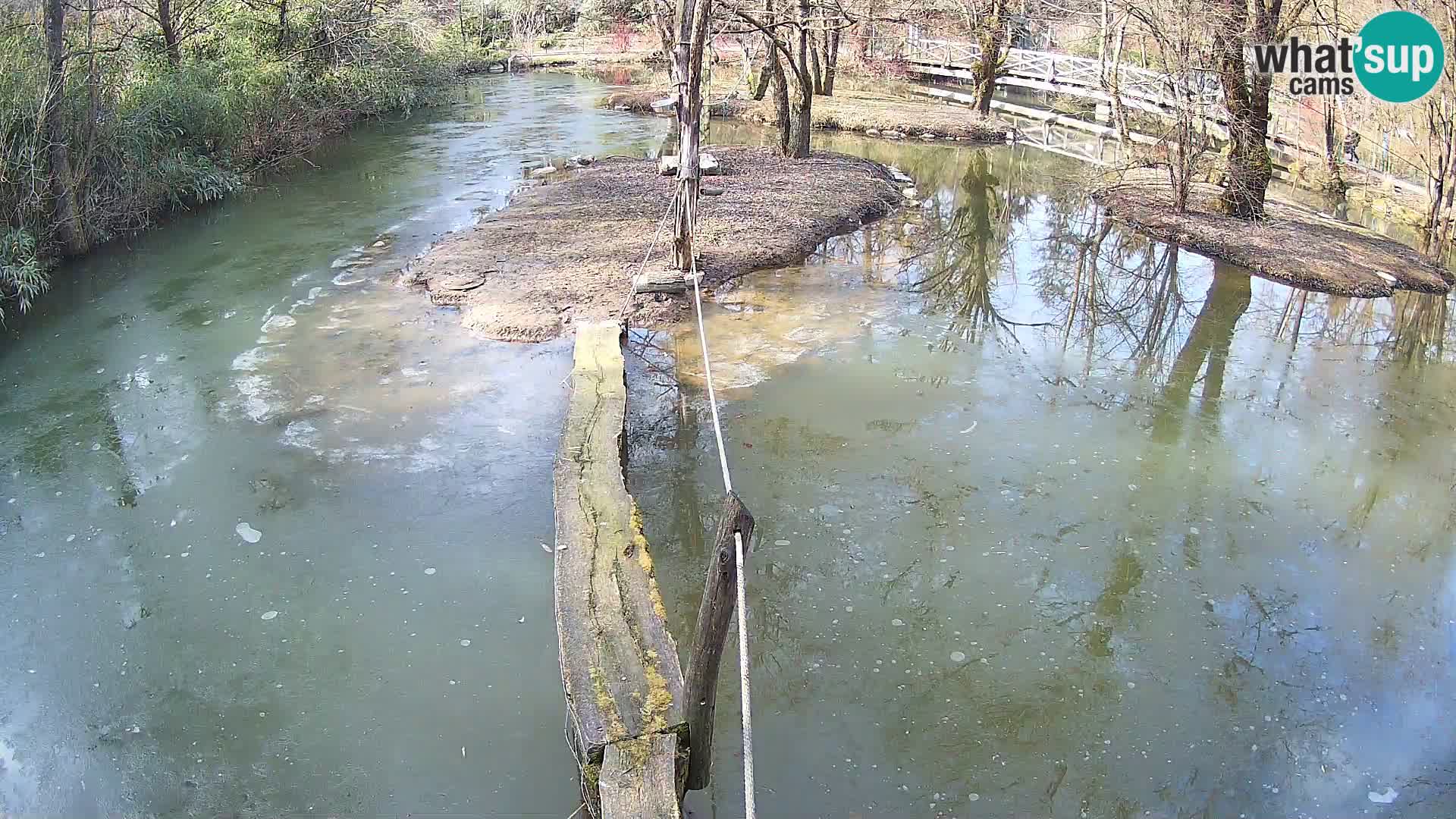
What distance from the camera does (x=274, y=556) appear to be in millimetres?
5016

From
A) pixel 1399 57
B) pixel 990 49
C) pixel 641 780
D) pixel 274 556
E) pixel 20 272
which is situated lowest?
A: pixel 274 556

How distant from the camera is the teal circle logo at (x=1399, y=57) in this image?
10.1 m

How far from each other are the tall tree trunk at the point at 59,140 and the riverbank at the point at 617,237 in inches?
137

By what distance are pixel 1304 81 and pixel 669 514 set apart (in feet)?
35.0

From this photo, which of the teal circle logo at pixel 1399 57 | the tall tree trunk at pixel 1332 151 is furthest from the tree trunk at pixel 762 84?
the teal circle logo at pixel 1399 57

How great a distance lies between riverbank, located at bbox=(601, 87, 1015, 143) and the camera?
1705 centimetres

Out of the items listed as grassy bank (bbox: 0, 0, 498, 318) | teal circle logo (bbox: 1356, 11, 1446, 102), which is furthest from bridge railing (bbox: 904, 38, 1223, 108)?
grassy bank (bbox: 0, 0, 498, 318)

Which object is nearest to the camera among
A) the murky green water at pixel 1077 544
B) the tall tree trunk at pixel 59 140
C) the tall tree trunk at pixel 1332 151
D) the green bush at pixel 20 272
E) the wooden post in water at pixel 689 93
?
the murky green water at pixel 1077 544

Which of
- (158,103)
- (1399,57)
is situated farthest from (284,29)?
(1399,57)

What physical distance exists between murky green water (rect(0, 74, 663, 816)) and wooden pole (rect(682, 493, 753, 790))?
60 centimetres

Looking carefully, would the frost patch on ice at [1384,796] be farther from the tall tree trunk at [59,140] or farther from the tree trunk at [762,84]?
the tree trunk at [762,84]

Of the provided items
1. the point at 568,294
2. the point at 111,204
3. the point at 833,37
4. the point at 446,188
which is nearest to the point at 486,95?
the point at 833,37

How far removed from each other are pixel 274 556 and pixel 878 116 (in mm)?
15134

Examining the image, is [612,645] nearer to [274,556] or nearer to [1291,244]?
[274,556]
